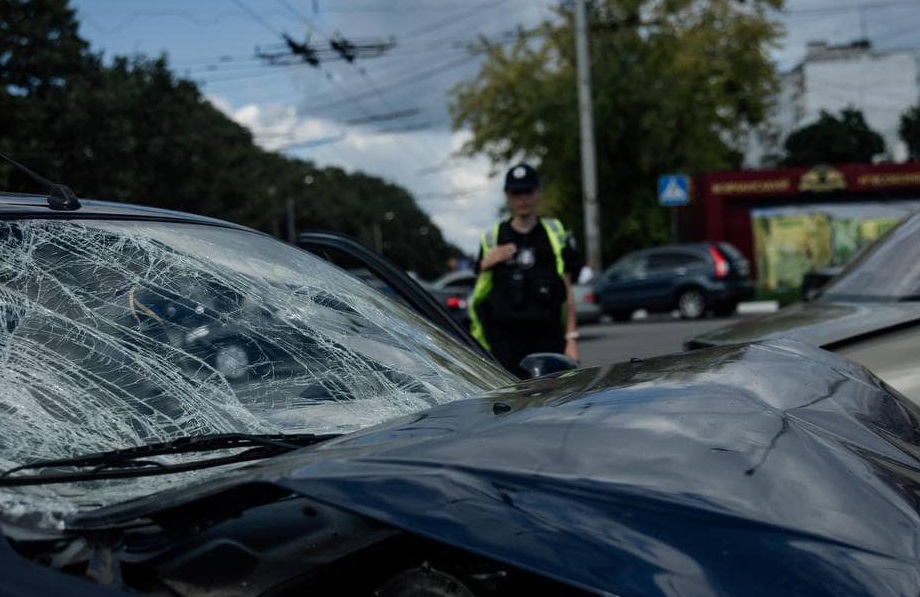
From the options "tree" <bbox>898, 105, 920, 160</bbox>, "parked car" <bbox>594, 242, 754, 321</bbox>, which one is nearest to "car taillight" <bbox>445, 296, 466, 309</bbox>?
"parked car" <bbox>594, 242, 754, 321</bbox>

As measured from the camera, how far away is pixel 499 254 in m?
5.11

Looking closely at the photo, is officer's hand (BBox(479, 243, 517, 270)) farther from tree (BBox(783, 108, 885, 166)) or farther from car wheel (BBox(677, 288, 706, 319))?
tree (BBox(783, 108, 885, 166))

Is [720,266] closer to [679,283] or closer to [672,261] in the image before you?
[679,283]

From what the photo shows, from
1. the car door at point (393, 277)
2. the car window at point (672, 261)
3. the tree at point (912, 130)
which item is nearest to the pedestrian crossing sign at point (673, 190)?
the car window at point (672, 261)

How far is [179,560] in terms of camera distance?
1.49 m

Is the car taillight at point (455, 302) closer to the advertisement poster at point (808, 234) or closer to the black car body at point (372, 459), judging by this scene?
the black car body at point (372, 459)

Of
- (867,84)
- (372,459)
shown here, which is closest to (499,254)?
(372,459)

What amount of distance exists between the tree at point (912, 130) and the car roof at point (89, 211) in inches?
2607

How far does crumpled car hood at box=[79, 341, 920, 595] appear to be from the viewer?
4.43 ft

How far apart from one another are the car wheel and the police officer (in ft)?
59.1

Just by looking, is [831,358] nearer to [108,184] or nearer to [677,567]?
[677,567]

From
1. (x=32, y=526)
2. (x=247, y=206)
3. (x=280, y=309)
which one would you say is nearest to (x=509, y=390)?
(x=280, y=309)

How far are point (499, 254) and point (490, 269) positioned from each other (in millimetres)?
112

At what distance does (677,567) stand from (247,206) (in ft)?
176
